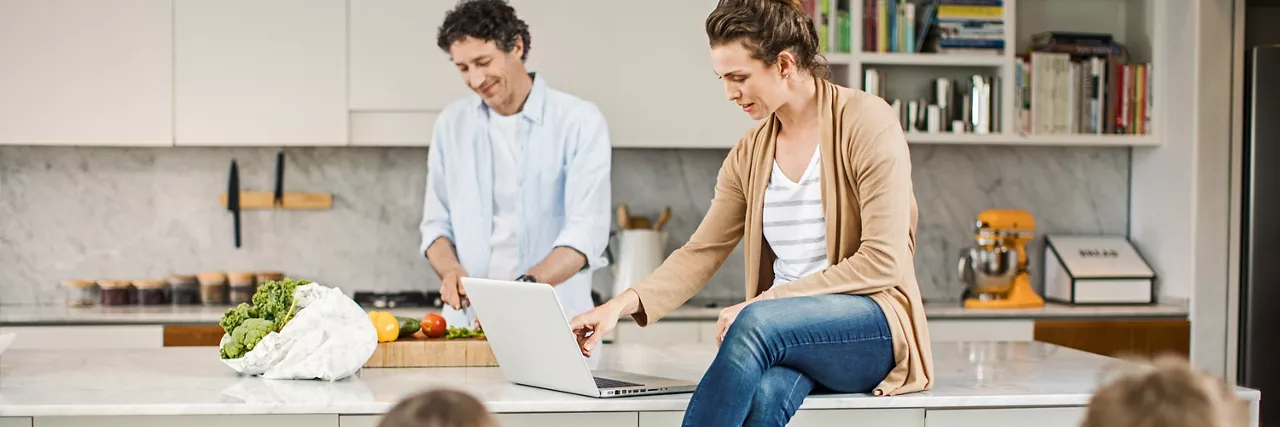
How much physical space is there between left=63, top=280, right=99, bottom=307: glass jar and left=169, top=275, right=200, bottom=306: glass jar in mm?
253

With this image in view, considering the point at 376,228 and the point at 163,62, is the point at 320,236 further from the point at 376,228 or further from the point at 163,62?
the point at 163,62

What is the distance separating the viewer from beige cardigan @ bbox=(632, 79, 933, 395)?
2.07 metres

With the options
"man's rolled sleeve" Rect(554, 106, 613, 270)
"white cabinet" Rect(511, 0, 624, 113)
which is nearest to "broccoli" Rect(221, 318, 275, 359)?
"man's rolled sleeve" Rect(554, 106, 613, 270)

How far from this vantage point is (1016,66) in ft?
14.3

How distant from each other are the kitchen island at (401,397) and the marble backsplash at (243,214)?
6.39ft

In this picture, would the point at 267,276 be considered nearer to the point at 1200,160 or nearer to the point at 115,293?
the point at 115,293

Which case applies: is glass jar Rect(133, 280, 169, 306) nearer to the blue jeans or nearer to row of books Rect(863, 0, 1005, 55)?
row of books Rect(863, 0, 1005, 55)

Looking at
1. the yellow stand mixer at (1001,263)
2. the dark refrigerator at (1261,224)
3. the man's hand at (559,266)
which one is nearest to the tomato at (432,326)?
the man's hand at (559,266)

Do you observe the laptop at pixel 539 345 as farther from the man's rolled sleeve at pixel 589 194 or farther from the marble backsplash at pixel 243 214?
the marble backsplash at pixel 243 214

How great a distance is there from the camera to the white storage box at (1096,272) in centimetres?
435

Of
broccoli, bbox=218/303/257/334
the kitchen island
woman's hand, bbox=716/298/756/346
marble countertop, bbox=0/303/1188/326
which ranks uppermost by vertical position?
woman's hand, bbox=716/298/756/346

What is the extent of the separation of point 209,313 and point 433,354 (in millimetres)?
1693

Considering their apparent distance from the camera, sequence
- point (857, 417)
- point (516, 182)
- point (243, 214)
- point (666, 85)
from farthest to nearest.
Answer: point (243, 214)
point (666, 85)
point (516, 182)
point (857, 417)

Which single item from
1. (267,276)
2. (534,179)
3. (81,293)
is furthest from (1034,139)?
(81,293)
